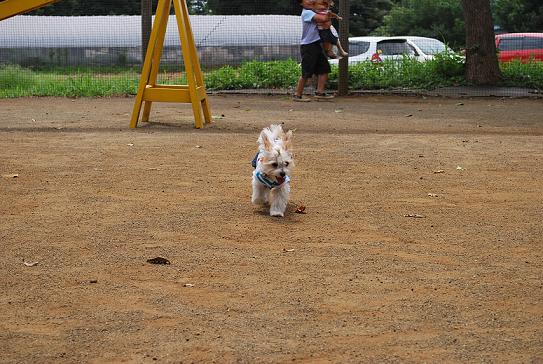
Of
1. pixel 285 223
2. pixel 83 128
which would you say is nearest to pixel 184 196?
pixel 285 223

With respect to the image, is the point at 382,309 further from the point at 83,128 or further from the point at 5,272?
the point at 83,128

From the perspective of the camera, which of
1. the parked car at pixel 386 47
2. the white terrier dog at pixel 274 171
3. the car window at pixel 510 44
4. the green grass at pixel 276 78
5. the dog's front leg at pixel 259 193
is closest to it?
the white terrier dog at pixel 274 171

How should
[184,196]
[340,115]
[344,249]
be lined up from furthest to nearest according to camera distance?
1. [340,115]
2. [184,196]
3. [344,249]

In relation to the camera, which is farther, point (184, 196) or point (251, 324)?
point (184, 196)

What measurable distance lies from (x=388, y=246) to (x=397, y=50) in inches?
685

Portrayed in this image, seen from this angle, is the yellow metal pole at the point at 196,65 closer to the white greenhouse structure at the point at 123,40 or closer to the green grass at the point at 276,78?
the green grass at the point at 276,78

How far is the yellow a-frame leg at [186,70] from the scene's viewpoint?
39.4 ft

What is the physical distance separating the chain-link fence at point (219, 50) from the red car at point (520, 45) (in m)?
0.05

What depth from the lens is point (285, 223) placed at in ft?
22.2

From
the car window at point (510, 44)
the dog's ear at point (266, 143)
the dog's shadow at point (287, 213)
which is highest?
the dog's ear at point (266, 143)

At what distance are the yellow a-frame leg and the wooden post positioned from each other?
4900 mm

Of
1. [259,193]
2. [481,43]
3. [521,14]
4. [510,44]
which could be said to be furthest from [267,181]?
[521,14]

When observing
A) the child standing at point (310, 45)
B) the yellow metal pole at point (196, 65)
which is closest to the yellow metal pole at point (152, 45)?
the yellow metal pole at point (196, 65)

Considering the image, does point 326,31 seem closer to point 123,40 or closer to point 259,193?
point 123,40
